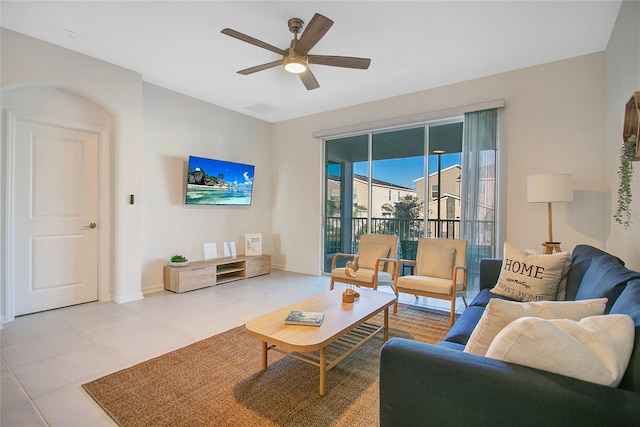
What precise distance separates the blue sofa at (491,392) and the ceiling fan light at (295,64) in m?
2.43

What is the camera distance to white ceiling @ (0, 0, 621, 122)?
2566mm

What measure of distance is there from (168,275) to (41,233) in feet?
4.83

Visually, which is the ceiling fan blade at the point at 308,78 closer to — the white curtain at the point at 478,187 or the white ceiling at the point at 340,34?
the white ceiling at the point at 340,34

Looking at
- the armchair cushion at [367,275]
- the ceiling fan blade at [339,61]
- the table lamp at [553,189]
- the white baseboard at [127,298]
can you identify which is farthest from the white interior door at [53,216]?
the table lamp at [553,189]

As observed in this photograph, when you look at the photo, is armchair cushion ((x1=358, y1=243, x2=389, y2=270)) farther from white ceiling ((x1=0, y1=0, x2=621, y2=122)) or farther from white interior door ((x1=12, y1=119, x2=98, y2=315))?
white interior door ((x1=12, y1=119, x2=98, y2=315))

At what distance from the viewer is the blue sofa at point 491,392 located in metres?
0.87

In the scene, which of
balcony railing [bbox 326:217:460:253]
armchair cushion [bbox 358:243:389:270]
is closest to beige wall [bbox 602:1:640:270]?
balcony railing [bbox 326:217:460:253]

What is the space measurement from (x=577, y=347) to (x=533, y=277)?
1528 millimetres

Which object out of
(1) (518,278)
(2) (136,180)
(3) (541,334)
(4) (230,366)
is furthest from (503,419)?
(2) (136,180)

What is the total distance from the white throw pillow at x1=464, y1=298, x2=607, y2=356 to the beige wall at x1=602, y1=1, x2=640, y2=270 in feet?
4.59

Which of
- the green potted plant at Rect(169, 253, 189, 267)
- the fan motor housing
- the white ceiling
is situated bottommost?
the green potted plant at Rect(169, 253, 189, 267)

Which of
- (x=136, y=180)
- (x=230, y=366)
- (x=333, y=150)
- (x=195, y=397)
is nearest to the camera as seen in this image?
(x=195, y=397)

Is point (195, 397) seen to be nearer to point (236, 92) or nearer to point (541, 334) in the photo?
point (541, 334)

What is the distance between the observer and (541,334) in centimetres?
97
